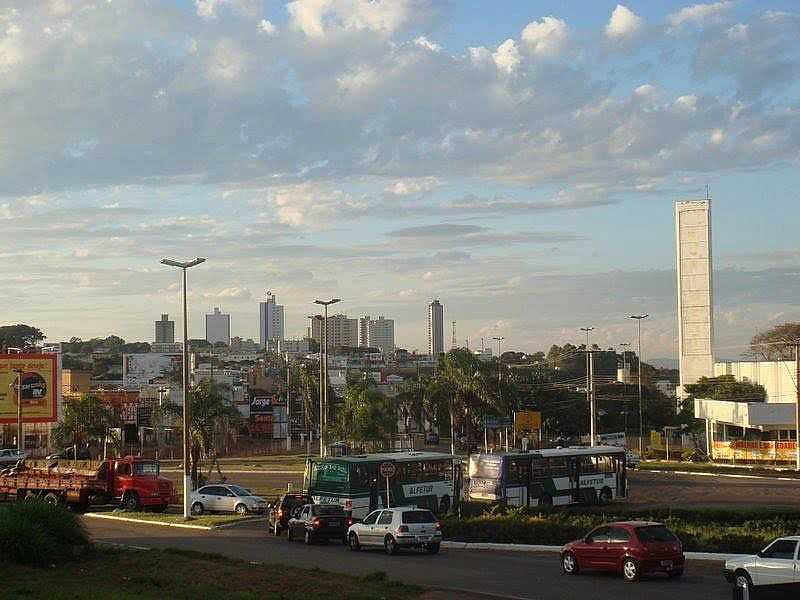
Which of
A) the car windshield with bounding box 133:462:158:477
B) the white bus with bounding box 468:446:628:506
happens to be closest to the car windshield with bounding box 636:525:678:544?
the white bus with bounding box 468:446:628:506

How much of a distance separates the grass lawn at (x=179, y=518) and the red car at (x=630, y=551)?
63.9ft

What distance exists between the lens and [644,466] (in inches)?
2987

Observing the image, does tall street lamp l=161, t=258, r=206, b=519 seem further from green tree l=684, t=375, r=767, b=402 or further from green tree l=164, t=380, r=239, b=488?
green tree l=684, t=375, r=767, b=402

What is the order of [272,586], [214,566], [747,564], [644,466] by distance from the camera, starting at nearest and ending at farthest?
[747,564]
[272,586]
[214,566]
[644,466]

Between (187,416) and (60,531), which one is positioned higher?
(187,416)

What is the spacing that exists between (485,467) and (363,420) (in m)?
35.0

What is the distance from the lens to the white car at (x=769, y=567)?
20.5m

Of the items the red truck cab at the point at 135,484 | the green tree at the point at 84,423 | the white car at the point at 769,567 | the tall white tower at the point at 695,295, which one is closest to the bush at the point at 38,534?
the white car at the point at 769,567

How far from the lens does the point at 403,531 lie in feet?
106

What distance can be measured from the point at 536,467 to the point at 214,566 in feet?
74.1

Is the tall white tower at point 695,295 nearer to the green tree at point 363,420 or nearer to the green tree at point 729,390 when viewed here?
the green tree at point 729,390

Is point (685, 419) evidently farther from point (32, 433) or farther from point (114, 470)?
point (114, 470)

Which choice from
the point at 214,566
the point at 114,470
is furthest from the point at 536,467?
the point at 214,566

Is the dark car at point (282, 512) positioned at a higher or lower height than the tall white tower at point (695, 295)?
lower
